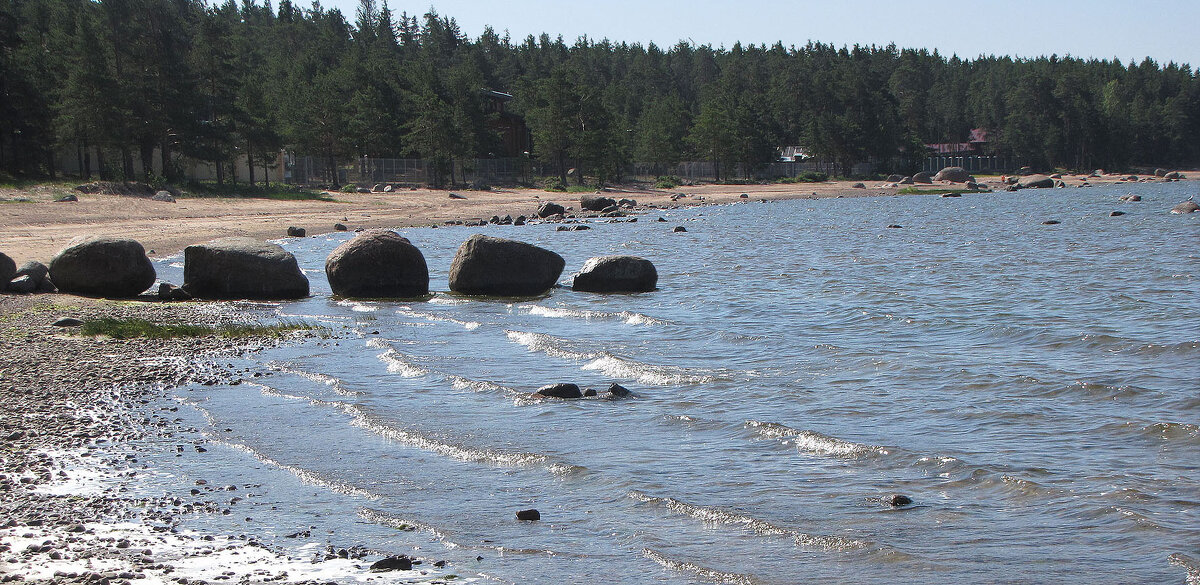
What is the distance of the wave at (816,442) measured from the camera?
9.38m

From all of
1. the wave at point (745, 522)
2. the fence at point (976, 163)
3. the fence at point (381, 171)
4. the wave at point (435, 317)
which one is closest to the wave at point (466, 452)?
the wave at point (745, 522)

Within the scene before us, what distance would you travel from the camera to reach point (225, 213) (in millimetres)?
46031

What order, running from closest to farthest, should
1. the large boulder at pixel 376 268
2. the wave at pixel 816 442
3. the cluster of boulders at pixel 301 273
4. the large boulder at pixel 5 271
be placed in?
1. the wave at pixel 816 442
2. the large boulder at pixel 5 271
3. the cluster of boulders at pixel 301 273
4. the large boulder at pixel 376 268

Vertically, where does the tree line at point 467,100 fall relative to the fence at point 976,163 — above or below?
above

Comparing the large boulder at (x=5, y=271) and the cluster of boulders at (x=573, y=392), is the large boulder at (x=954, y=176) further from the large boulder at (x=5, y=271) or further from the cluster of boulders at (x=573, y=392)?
the cluster of boulders at (x=573, y=392)

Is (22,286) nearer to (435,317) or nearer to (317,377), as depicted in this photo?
(435,317)

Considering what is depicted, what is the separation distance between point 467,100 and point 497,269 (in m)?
64.6

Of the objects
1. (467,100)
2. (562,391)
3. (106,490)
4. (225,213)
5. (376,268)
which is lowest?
(562,391)

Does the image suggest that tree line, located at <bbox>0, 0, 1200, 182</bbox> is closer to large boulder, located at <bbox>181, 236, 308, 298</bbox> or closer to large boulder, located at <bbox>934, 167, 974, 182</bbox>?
large boulder, located at <bbox>934, 167, 974, 182</bbox>

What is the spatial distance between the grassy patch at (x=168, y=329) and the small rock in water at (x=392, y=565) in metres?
10.2

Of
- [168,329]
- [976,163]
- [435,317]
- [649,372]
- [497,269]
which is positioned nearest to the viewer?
[649,372]

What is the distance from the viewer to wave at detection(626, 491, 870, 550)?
23.1ft

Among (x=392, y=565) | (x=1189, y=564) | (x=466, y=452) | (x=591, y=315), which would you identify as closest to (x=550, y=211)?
(x=591, y=315)

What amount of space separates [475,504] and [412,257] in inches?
557
